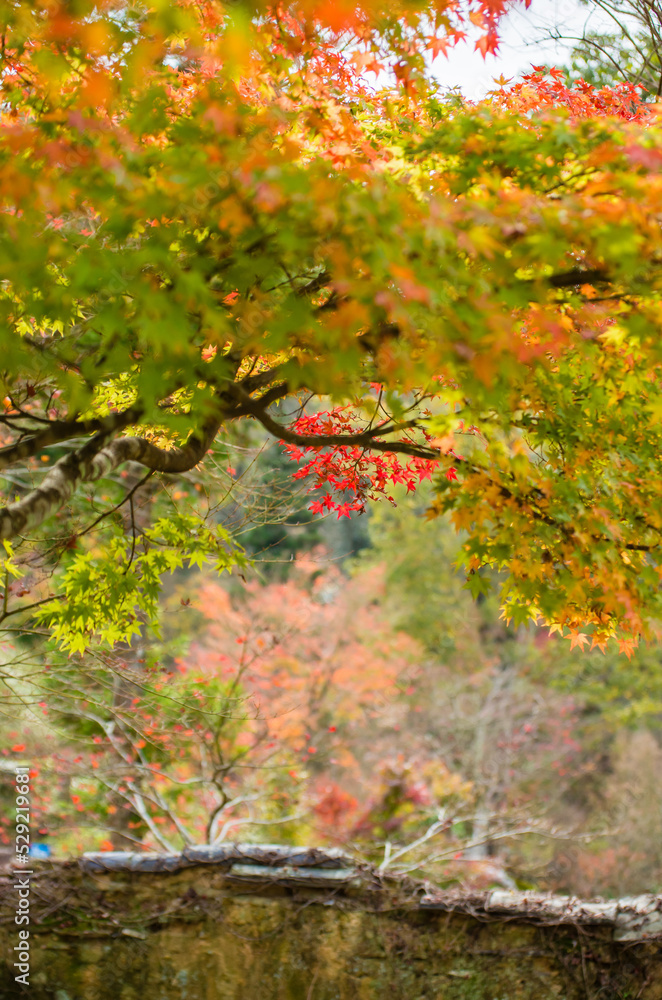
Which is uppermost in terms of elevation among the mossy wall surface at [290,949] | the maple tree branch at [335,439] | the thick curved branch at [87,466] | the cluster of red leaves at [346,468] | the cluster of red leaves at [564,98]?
the cluster of red leaves at [564,98]

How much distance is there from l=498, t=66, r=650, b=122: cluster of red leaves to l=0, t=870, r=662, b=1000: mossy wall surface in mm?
5276

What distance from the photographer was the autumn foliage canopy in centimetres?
192

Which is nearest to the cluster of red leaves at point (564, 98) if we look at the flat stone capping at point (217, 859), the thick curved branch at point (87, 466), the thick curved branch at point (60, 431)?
the thick curved branch at point (87, 466)

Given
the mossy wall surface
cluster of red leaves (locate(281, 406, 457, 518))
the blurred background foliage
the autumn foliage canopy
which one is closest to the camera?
the autumn foliage canopy

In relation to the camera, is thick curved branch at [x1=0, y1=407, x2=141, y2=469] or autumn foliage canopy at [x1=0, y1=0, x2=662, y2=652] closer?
autumn foliage canopy at [x1=0, y1=0, x2=662, y2=652]

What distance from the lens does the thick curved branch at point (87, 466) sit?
2.54 m

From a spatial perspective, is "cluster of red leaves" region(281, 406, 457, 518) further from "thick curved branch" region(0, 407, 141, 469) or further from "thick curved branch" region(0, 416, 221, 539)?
"thick curved branch" region(0, 407, 141, 469)

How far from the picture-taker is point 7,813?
739 centimetres

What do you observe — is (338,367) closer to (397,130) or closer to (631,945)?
(397,130)

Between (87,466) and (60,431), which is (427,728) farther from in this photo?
(60,431)

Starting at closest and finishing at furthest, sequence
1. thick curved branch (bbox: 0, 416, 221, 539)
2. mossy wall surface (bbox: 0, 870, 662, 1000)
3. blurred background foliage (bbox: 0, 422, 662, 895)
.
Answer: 1. thick curved branch (bbox: 0, 416, 221, 539)
2. mossy wall surface (bbox: 0, 870, 662, 1000)
3. blurred background foliage (bbox: 0, 422, 662, 895)

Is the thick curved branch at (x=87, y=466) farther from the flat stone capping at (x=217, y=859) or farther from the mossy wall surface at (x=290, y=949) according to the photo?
the mossy wall surface at (x=290, y=949)

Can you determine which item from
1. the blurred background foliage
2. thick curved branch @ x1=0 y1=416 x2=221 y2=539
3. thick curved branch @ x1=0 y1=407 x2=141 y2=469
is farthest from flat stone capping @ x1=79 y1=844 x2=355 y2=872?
thick curved branch @ x1=0 y1=407 x2=141 y2=469

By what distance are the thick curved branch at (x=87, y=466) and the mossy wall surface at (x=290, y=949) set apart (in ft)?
12.0
